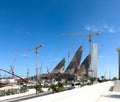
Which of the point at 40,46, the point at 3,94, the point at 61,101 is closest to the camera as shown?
the point at 61,101

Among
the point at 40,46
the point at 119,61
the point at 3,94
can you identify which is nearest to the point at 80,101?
the point at 3,94

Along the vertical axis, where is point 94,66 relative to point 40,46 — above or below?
below

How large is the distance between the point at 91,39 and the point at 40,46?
43.0m

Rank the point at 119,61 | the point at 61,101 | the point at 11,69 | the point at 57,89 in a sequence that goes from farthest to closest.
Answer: the point at 11,69, the point at 119,61, the point at 57,89, the point at 61,101

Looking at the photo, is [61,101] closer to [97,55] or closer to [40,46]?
[40,46]

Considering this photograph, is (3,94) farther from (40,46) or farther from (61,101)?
(40,46)

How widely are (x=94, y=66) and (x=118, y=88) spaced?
464ft

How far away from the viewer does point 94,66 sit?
191 m

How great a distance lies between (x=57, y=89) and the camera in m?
49.7

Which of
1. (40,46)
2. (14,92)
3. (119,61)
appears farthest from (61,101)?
(40,46)

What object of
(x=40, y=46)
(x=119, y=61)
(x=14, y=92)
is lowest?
(x=14, y=92)

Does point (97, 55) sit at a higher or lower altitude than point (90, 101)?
higher

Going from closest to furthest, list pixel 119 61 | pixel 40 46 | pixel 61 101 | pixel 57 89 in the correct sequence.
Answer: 1. pixel 61 101
2. pixel 57 89
3. pixel 119 61
4. pixel 40 46

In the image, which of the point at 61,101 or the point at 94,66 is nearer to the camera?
the point at 61,101
